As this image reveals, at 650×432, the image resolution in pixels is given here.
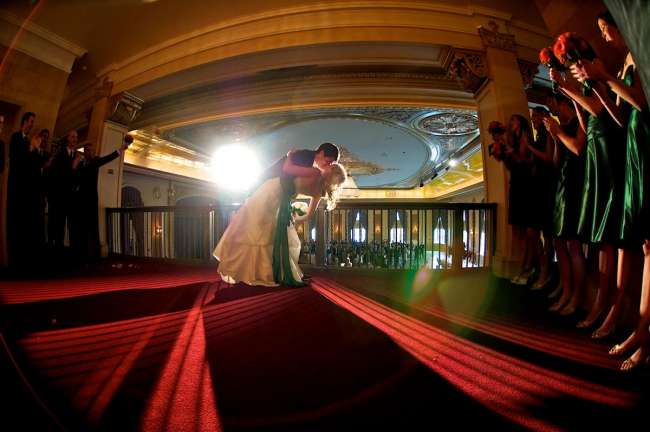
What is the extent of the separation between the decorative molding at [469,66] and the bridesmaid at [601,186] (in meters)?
2.69

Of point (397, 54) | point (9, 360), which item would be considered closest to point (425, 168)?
point (397, 54)

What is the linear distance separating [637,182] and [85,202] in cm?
644

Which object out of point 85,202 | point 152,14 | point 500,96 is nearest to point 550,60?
point 500,96

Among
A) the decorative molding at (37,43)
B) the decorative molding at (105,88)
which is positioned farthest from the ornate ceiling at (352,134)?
the decorative molding at (37,43)

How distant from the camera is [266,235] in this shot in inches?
108

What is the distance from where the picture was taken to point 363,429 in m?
0.83

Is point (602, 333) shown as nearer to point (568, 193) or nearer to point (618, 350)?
point (618, 350)

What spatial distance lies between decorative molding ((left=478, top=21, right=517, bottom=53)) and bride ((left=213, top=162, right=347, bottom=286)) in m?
3.49

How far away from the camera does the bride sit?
274 cm

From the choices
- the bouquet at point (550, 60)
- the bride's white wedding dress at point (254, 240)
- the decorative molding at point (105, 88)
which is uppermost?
the decorative molding at point (105, 88)

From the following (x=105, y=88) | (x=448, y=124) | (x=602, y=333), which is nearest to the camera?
(x=602, y=333)

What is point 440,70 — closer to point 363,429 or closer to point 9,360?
point 363,429

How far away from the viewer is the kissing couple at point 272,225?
272 centimetres

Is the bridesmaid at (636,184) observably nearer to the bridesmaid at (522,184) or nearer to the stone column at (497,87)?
the bridesmaid at (522,184)
